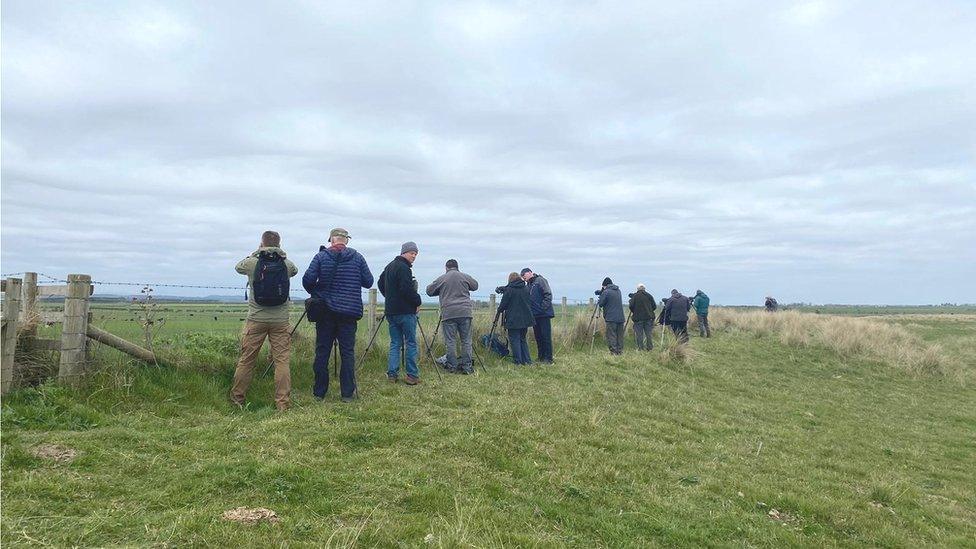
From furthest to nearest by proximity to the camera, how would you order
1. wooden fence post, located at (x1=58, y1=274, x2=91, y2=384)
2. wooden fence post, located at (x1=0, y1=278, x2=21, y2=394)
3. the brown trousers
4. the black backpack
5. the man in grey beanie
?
1. the man in grey beanie
2. the brown trousers
3. the black backpack
4. wooden fence post, located at (x1=58, y1=274, x2=91, y2=384)
5. wooden fence post, located at (x1=0, y1=278, x2=21, y2=394)

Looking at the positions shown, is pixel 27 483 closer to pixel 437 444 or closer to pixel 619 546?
pixel 437 444

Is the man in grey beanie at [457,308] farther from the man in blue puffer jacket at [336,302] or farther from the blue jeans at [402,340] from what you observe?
the man in blue puffer jacket at [336,302]

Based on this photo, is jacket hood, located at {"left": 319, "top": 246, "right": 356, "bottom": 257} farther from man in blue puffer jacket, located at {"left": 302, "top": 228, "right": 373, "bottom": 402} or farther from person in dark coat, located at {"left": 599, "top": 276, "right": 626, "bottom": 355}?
person in dark coat, located at {"left": 599, "top": 276, "right": 626, "bottom": 355}

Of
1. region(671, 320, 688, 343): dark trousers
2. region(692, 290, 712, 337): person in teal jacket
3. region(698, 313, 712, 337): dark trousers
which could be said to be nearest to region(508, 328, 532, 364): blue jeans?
region(671, 320, 688, 343): dark trousers

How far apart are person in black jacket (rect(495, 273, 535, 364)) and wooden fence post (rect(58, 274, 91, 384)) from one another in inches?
299

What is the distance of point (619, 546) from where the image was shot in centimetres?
443

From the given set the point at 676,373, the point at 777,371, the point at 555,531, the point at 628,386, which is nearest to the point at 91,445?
the point at 555,531

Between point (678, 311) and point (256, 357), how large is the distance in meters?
14.6

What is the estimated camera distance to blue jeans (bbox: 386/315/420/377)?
30.8ft

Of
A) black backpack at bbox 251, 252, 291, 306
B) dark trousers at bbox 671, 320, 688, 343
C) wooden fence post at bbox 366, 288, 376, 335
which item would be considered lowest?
dark trousers at bbox 671, 320, 688, 343

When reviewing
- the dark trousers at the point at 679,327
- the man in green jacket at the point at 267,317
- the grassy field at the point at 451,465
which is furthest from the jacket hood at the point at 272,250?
the dark trousers at the point at 679,327

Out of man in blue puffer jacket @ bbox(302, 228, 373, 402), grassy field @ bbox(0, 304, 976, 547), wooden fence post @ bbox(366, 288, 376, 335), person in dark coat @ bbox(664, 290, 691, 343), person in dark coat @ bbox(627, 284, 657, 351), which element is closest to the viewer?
grassy field @ bbox(0, 304, 976, 547)

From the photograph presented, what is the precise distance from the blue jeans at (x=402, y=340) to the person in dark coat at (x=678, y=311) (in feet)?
38.3

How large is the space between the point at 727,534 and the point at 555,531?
1.51m
